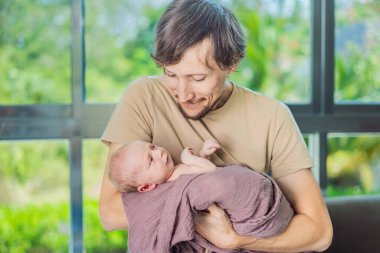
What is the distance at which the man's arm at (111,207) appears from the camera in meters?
1.72

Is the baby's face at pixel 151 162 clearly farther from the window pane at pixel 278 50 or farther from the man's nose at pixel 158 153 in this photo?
the window pane at pixel 278 50

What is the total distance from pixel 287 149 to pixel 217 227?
41 cm

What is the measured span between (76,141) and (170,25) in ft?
4.12

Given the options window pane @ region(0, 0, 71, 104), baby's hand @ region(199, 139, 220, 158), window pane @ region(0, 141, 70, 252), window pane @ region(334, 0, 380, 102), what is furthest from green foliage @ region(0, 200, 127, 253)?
window pane @ region(334, 0, 380, 102)

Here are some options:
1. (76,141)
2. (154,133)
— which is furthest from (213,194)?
(76,141)

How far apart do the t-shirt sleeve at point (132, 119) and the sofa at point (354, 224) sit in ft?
3.10

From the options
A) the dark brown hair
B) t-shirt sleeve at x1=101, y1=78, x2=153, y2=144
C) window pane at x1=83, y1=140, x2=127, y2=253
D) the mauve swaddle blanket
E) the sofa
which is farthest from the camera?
window pane at x1=83, y1=140, x2=127, y2=253

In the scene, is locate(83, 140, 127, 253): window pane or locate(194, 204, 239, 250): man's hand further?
locate(83, 140, 127, 253): window pane

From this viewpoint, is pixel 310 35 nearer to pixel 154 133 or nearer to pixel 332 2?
pixel 332 2

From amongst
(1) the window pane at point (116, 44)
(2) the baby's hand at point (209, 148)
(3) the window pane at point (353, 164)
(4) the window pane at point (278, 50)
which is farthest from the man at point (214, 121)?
(3) the window pane at point (353, 164)

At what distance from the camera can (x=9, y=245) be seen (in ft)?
9.05

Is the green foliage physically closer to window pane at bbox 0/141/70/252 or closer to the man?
window pane at bbox 0/141/70/252

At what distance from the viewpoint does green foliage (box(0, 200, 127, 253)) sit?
2764 millimetres

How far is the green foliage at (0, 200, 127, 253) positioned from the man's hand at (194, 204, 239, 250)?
139cm
